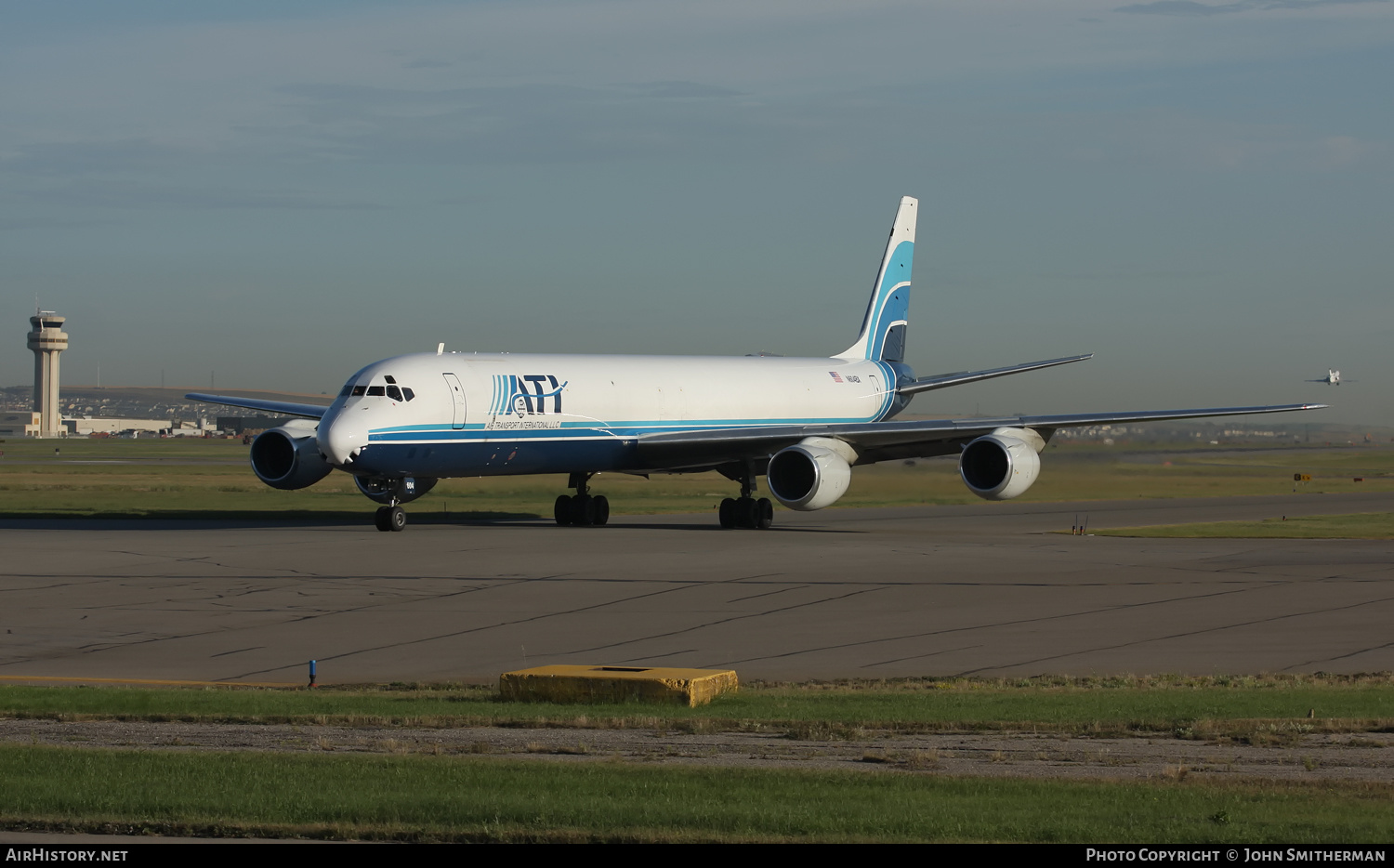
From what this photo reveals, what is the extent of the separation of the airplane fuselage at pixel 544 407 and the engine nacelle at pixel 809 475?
458 cm

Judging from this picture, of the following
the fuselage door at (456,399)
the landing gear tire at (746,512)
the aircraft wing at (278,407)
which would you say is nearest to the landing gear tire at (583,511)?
the landing gear tire at (746,512)

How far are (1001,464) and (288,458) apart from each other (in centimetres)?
1773

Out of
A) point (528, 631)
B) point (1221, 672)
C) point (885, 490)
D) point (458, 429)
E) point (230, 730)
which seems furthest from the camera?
point (885, 490)

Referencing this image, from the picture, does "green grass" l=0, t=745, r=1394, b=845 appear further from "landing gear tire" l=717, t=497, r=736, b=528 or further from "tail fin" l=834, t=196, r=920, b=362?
"tail fin" l=834, t=196, r=920, b=362

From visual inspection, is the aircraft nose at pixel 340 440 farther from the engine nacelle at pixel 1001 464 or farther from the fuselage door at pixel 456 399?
the engine nacelle at pixel 1001 464

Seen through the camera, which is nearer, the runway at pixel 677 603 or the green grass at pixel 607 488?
the runway at pixel 677 603

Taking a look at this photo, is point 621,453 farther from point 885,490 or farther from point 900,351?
point 900,351

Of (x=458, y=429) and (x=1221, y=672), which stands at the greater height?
(x=458, y=429)

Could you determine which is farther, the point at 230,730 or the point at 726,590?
the point at 726,590

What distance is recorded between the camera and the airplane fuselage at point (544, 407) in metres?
34.8

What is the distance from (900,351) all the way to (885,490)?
29.8 ft

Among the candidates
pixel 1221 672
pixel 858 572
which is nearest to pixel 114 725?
pixel 1221 672

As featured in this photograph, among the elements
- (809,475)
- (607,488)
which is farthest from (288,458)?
(607,488)

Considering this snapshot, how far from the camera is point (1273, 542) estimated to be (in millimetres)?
35219
